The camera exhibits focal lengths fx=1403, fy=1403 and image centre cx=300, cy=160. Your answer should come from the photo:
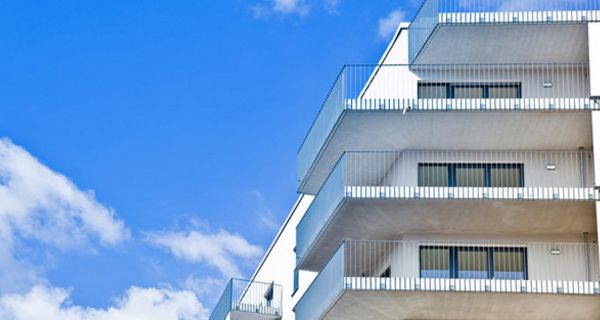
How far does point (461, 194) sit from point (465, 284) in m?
2.47

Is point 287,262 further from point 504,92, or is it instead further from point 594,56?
point 594,56

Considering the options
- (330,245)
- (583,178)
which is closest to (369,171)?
(330,245)

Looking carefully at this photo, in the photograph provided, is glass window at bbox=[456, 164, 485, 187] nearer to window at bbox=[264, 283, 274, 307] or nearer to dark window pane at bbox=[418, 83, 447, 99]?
dark window pane at bbox=[418, 83, 447, 99]

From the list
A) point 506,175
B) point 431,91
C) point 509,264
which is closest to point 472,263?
point 509,264

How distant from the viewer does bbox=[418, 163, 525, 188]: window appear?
39500 millimetres

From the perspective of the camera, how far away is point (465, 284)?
119 feet

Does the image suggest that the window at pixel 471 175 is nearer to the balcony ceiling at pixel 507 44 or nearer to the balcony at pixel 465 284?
the balcony at pixel 465 284

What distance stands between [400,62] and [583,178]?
21.1ft

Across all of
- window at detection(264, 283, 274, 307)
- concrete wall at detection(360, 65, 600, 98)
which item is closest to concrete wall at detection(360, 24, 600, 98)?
concrete wall at detection(360, 65, 600, 98)

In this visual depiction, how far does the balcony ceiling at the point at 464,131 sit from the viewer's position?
37344 mm

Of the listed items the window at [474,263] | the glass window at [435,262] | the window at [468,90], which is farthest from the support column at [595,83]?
the glass window at [435,262]

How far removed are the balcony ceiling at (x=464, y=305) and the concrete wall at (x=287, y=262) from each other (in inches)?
412

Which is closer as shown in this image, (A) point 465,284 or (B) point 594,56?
(A) point 465,284

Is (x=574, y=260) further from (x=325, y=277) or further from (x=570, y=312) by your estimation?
(x=325, y=277)
